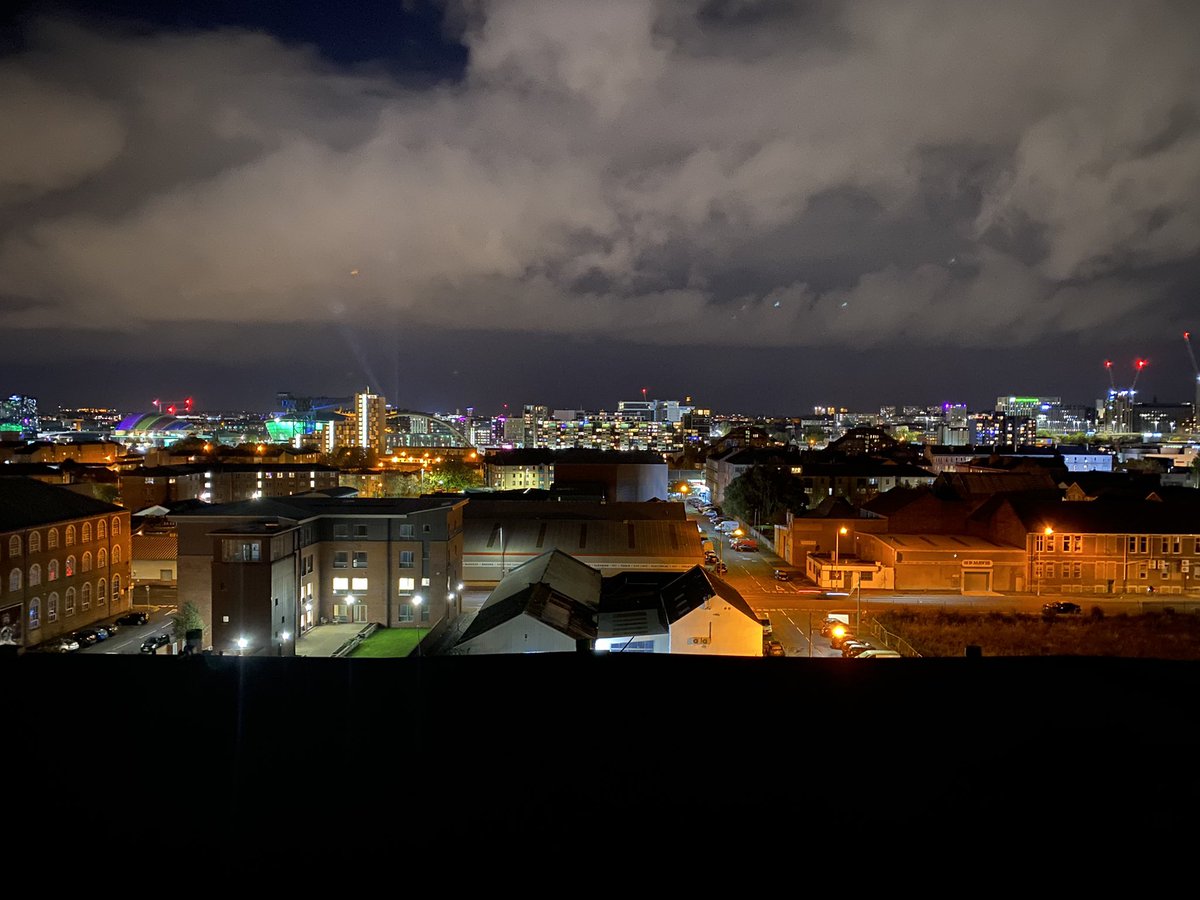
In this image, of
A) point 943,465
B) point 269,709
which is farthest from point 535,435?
point 269,709

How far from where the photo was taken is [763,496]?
1733 centimetres

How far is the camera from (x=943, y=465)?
97.1 ft

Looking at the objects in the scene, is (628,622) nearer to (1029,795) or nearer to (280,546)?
(280,546)

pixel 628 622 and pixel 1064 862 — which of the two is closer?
pixel 1064 862

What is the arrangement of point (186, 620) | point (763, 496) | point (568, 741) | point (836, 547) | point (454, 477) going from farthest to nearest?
point (454, 477) → point (763, 496) → point (836, 547) → point (186, 620) → point (568, 741)

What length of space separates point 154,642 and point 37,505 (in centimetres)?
284

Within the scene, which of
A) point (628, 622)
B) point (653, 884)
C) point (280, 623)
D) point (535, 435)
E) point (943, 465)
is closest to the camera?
point (653, 884)

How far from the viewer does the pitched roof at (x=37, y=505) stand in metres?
8.74

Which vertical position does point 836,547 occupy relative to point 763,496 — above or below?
below

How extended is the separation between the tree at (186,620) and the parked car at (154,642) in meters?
0.12

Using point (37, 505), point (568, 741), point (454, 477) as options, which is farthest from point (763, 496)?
point (568, 741)

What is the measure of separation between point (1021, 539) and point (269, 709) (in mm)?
12283

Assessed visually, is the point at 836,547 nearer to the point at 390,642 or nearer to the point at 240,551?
the point at 390,642

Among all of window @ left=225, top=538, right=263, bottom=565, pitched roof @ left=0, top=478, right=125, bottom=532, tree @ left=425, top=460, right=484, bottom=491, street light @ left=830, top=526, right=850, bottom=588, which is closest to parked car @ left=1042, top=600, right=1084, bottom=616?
street light @ left=830, top=526, right=850, bottom=588
